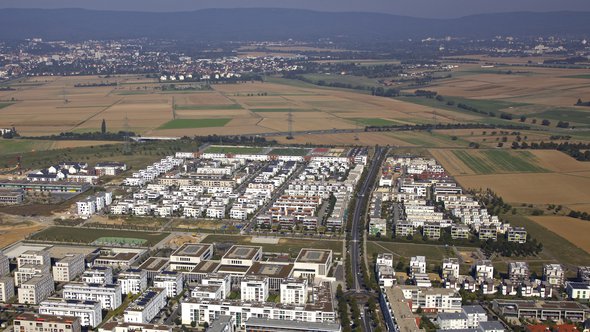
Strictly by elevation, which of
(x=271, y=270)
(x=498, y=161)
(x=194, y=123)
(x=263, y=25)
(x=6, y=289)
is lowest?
(x=6, y=289)

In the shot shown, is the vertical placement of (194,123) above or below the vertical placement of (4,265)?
above

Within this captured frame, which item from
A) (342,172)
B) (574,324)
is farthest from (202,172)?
(574,324)

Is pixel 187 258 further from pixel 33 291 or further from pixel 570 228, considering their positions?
pixel 570 228

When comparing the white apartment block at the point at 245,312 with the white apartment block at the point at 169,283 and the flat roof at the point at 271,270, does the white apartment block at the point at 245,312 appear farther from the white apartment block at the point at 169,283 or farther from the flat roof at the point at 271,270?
the flat roof at the point at 271,270

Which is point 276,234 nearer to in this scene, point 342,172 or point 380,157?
point 342,172

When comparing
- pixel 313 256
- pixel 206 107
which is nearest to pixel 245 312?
pixel 313 256

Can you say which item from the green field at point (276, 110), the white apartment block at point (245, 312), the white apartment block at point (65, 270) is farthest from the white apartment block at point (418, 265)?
the green field at point (276, 110)

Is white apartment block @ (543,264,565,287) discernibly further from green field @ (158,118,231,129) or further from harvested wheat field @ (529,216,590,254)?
green field @ (158,118,231,129)
